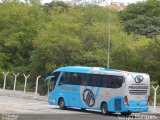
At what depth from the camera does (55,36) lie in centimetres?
4919

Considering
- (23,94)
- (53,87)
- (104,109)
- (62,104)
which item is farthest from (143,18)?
(104,109)

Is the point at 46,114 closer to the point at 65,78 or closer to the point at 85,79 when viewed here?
the point at 85,79

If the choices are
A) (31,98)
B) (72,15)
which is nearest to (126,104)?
(31,98)

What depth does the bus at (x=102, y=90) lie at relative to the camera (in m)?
26.8

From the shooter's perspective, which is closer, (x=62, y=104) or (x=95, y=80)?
(x=95, y=80)

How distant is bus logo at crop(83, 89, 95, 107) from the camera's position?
28.6 m

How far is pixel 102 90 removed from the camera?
91.9 ft

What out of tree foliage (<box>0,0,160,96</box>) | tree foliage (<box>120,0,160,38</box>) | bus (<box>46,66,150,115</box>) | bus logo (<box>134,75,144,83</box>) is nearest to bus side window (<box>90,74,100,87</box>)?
bus (<box>46,66,150,115</box>)

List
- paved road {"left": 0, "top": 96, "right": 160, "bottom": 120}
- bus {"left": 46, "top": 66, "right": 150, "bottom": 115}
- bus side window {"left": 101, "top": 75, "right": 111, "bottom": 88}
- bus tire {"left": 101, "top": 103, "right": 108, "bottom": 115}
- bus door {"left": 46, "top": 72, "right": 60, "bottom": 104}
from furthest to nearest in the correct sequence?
bus door {"left": 46, "top": 72, "right": 60, "bottom": 104} < bus tire {"left": 101, "top": 103, "right": 108, "bottom": 115} < bus side window {"left": 101, "top": 75, "right": 111, "bottom": 88} < bus {"left": 46, "top": 66, "right": 150, "bottom": 115} < paved road {"left": 0, "top": 96, "right": 160, "bottom": 120}

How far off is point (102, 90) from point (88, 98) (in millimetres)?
1349

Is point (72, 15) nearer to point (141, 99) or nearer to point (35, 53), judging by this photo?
point (35, 53)

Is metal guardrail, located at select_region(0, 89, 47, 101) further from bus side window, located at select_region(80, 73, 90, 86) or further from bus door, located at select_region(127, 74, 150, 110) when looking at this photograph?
bus door, located at select_region(127, 74, 150, 110)

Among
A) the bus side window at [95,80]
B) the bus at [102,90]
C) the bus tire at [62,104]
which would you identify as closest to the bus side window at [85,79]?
the bus at [102,90]

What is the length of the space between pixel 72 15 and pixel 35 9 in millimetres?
11245
